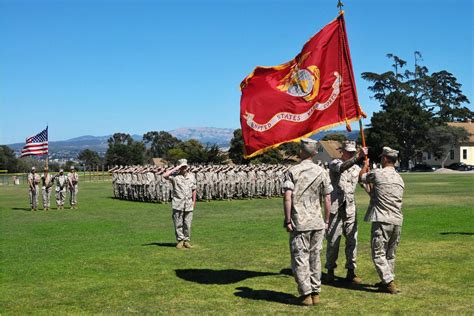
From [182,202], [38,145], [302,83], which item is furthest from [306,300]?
[38,145]

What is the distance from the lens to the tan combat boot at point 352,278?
9.33 meters

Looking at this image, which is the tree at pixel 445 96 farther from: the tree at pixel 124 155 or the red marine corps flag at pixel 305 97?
the red marine corps flag at pixel 305 97

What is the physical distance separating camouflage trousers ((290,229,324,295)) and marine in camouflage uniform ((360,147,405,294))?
90cm

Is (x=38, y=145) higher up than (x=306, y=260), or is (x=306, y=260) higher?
(x=38, y=145)

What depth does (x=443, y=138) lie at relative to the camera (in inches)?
3538

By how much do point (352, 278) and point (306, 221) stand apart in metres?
1.78

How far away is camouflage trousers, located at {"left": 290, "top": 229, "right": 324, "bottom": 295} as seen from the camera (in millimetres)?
8064

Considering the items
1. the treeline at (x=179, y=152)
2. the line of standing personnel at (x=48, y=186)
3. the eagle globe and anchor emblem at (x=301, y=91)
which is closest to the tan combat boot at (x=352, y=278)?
the eagle globe and anchor emblem at (x=301, y=91)

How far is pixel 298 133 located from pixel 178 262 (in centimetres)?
344

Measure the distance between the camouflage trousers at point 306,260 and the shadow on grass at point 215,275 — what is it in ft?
5.99

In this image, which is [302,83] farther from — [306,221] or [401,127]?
[401,127]

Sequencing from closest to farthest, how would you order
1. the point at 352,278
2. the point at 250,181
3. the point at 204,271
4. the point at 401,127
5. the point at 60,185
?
1. the point at 352,278
2. the point at 204,271
3. the point at 60,185
4. the point at 250,181
5. the point at 401,127

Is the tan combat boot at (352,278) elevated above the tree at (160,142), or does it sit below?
below

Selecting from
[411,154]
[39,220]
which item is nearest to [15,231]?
[39,220]
